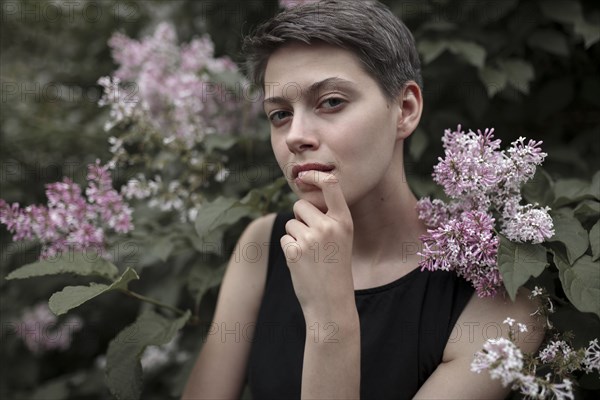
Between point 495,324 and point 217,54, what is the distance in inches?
77.7

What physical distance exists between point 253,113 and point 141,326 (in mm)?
947

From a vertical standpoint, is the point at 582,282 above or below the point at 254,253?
below

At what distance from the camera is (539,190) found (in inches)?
60.1

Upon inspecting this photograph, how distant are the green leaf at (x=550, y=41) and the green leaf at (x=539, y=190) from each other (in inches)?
23.4

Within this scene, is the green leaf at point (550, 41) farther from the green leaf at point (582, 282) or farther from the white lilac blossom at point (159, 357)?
the white lilac blossom at point (159, 357)

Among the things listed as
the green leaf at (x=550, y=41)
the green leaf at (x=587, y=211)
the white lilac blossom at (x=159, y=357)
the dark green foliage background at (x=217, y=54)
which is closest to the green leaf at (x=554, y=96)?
the dark green foliage background at (x=217, y=54)

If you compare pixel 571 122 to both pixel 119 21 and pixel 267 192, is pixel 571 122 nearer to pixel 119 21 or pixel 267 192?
pixel 267 192

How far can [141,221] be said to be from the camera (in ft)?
6.47

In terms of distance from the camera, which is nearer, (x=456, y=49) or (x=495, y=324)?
(x=495, y=324)

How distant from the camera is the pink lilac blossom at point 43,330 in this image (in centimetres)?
268

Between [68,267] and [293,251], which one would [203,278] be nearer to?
[68,267]

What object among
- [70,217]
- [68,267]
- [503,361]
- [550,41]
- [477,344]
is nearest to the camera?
[503,361]

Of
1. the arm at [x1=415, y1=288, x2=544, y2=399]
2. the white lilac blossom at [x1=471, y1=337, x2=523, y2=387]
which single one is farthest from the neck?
the white lilac blossom at [x1=471, y1=337, x2=523, y2=387]

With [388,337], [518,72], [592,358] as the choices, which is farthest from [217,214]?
[518,72]
